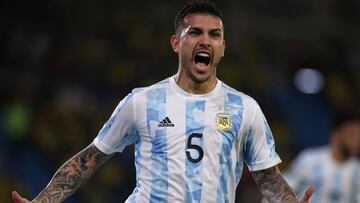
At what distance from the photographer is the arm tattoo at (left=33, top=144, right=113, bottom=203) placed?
13.1ft

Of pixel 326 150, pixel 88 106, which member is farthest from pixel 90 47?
pixel 326 150

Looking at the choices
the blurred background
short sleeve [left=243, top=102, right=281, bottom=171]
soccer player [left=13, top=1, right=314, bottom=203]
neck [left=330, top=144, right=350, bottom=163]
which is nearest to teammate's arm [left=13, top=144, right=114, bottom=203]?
soccer player [left=13, top=1, right=314, bottom=203]

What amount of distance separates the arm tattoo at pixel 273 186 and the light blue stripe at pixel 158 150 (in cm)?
48

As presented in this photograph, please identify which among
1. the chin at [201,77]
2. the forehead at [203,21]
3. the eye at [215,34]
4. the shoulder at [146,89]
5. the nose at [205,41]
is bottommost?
the shoulder at [146,89]

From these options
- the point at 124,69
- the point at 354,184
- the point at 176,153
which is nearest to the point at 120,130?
the point at 176,153

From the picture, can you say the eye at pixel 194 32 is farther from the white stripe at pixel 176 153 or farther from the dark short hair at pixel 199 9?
the white stripe at pixel 176 153

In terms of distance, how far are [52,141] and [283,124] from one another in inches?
123

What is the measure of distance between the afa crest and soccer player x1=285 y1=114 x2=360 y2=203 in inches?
97.9

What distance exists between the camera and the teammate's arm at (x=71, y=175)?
4000 mm

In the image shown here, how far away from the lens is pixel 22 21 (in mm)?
10875

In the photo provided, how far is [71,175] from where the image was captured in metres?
4.06

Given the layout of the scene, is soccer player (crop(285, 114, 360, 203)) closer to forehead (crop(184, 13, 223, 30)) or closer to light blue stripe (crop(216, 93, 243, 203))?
light blue stripe (crop(216, 93, 243, 203))

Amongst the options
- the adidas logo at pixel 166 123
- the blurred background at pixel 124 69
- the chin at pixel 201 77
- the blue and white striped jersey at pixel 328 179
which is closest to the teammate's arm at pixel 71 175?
the adidas logo at pixel 166 123

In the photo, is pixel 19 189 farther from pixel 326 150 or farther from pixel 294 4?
pixel 294 4
